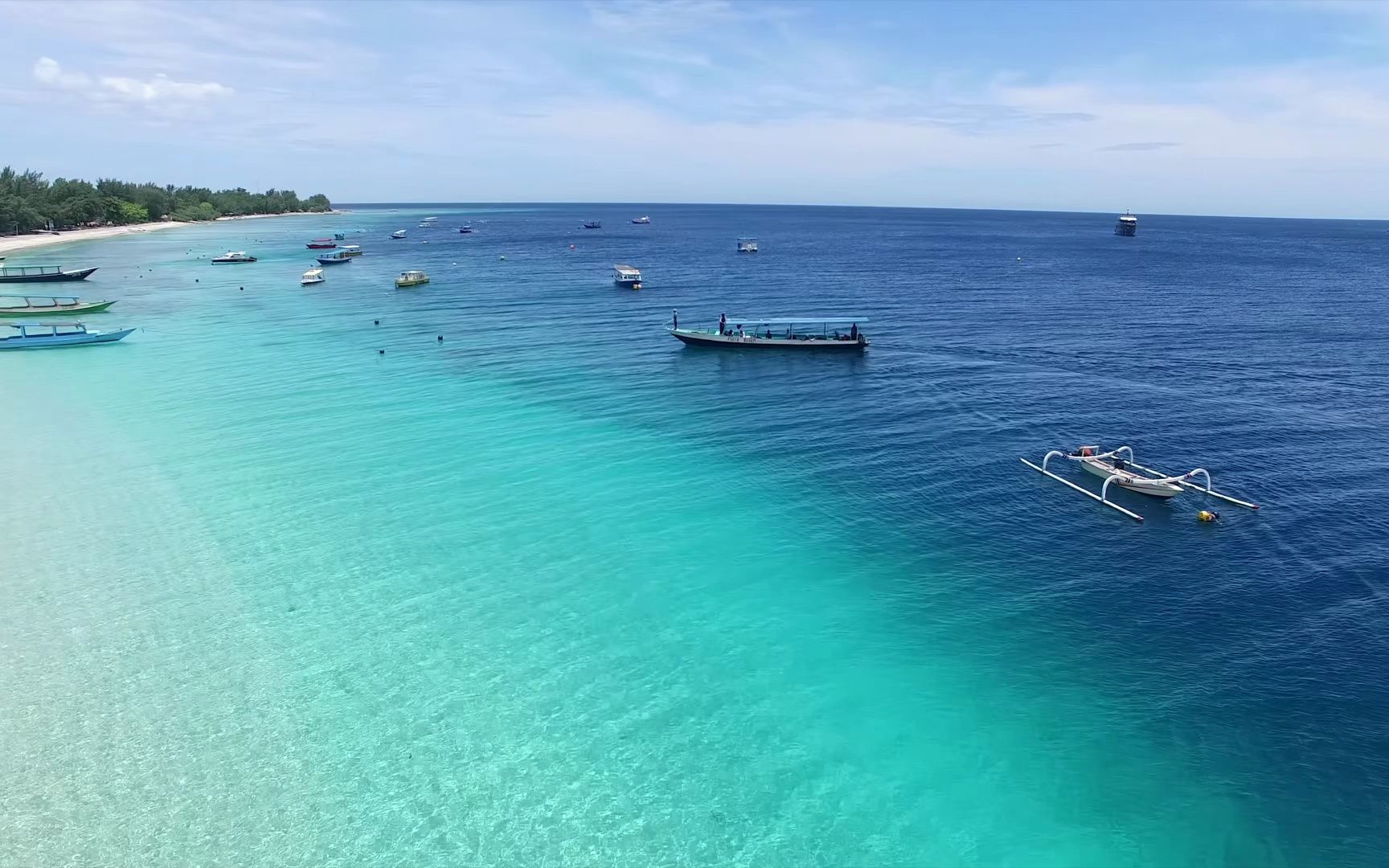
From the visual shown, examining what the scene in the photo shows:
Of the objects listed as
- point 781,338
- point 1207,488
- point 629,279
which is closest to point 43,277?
point 629,279

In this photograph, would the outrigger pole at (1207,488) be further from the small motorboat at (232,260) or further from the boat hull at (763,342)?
the small motorboat at (232,260)

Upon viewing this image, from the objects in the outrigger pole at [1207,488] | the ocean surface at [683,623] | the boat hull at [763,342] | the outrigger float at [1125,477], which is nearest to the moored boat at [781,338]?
the boat hull at [763,342]

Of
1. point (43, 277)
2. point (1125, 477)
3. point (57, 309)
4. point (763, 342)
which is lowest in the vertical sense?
point (1125, 477)

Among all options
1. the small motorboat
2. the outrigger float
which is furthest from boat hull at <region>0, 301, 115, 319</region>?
the outrigger float

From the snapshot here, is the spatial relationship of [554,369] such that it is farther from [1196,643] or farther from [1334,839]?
[1334,839]

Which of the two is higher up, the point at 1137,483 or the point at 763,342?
the point at 763,342

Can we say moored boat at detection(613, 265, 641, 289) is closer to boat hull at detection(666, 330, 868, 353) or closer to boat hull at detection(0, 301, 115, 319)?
boat hull at detection(666, 330, 868, 353)

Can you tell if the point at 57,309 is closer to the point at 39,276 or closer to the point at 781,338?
the point at 39,276
